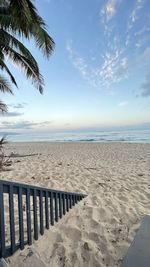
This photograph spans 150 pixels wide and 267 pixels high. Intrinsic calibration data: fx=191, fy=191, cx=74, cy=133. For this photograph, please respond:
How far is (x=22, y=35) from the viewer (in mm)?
7320

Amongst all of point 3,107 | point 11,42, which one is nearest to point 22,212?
point 11,42

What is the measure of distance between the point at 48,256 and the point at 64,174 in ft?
15.6

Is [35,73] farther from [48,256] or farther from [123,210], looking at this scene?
[48,256]

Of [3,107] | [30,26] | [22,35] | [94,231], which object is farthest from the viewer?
[3,107]

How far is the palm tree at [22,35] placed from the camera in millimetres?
5685

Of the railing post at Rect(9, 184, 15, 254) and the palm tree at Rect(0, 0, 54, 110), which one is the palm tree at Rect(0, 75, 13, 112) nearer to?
the palm tree at Rect(0, 0, 54, 110)

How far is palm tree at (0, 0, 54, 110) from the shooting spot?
569cm

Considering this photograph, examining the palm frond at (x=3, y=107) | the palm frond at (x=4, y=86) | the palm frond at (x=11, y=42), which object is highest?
the palm frond at (x=11, y=42)

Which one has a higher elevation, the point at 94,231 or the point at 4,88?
the point at 4,88

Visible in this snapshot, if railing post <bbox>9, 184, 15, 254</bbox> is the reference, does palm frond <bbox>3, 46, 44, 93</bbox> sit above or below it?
above

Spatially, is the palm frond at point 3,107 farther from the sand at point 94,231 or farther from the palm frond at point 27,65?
the sand at point 94,231

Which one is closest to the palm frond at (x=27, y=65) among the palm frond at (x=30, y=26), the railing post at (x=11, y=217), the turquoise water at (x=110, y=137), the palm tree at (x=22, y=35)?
the palm tree at (x=22, y=35)

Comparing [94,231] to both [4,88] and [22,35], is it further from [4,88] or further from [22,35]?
[4,88]

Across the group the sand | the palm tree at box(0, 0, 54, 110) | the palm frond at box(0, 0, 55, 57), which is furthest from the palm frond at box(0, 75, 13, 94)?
the sand
